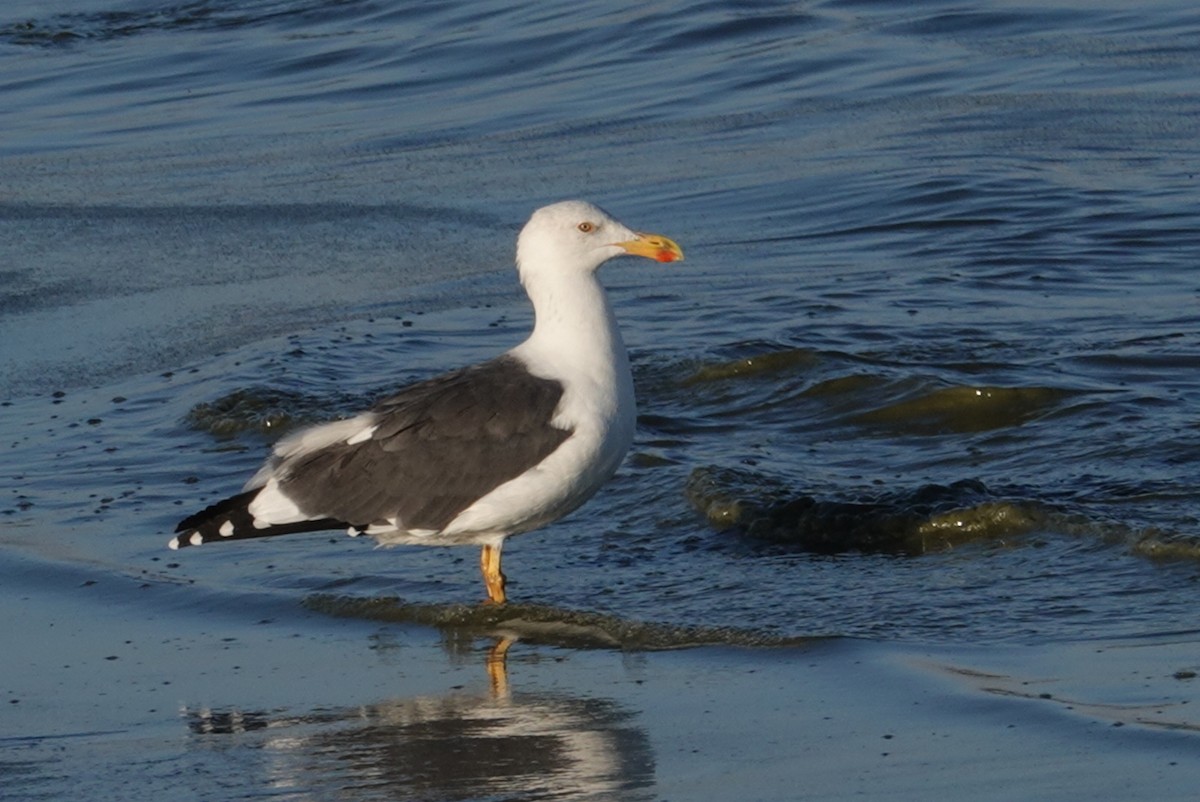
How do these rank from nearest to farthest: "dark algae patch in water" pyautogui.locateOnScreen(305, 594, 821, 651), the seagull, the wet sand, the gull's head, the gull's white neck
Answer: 1. the wet sand
2. "dark algae patch in water" pyautogui.locateOnScreen(305, 594, 821, 651)
3. the seagull
4. the gull's white neck
5. the gull's head

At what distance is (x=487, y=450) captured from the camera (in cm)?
680

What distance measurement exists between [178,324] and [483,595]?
4.31m

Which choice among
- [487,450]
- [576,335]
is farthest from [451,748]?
[576,335]

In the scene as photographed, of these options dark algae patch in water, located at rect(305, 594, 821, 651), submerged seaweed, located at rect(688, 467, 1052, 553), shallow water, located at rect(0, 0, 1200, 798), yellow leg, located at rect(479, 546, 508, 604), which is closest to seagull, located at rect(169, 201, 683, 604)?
yellow leg, located at rect(479, 546, 508, 604)

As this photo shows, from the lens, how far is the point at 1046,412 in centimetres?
863

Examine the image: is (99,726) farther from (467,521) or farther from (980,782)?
(980,782)

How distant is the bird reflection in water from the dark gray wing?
3.14 feet

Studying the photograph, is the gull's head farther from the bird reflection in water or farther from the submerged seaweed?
the bird reflection in water

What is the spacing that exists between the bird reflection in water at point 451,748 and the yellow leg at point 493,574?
0.93 m

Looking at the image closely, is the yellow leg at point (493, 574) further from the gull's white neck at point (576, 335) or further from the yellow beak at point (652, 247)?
the yellow beak at point (652, 247)

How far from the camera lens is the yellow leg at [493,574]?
22.8ft

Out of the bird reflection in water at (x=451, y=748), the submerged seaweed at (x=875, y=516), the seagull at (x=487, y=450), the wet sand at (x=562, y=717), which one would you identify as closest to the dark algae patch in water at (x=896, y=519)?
the submerged seaweed at (x=875, y=516)

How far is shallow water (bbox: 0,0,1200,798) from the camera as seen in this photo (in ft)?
23.4

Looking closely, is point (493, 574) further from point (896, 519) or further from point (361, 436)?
point (896, 519)
